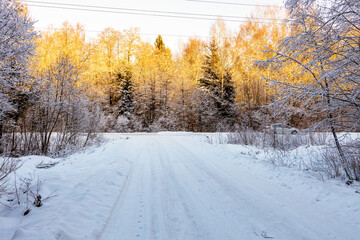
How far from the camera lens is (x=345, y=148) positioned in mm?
4527

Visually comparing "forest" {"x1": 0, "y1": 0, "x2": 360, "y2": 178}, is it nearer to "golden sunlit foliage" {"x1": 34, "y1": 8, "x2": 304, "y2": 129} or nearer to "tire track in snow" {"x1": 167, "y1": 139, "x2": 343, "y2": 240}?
"golden sunlit foliage" {"x1": 34, "y1": 8, "x2": 304, "y2": 129}

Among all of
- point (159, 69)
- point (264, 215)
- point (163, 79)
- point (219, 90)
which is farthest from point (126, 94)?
point (264, 215)

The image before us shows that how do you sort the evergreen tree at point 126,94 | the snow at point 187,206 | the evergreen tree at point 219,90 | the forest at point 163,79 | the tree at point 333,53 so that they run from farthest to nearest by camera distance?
the evergreen tree at point 126,94
the evergreen tree at point 219,90
the forest at point 163,79
the tree at point 333,53
the snow at point 187,206

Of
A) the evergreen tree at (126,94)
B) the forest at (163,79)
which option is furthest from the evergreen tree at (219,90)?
the evergreen tree at (126,94)

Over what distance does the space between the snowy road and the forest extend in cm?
223

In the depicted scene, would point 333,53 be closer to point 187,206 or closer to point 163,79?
point 187,206

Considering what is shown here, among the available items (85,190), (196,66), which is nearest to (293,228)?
(85,190)

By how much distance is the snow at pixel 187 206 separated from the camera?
2594 mm

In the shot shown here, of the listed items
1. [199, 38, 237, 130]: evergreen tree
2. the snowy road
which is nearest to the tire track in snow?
the snowy road

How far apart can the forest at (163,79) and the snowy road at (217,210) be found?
2228 mm

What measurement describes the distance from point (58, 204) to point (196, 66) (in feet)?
91.2

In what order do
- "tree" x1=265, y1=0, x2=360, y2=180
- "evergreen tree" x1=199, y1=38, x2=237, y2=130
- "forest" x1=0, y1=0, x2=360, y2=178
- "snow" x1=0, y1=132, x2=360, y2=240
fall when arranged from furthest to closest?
"evergreen tree" x1=199, y1=38, x2=237, y2=130, "forest" x1=0, y1=0, x2=360, y2=178, "tree" x1=265, y1=0, x2=360, y2=180, "snow" x1=0, y1=132, x2=360, y2=240

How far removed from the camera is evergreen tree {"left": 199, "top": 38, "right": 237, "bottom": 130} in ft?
79.1

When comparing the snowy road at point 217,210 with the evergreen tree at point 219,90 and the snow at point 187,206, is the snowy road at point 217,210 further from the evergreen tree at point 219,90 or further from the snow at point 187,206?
the evergreen tree at point 219,90
